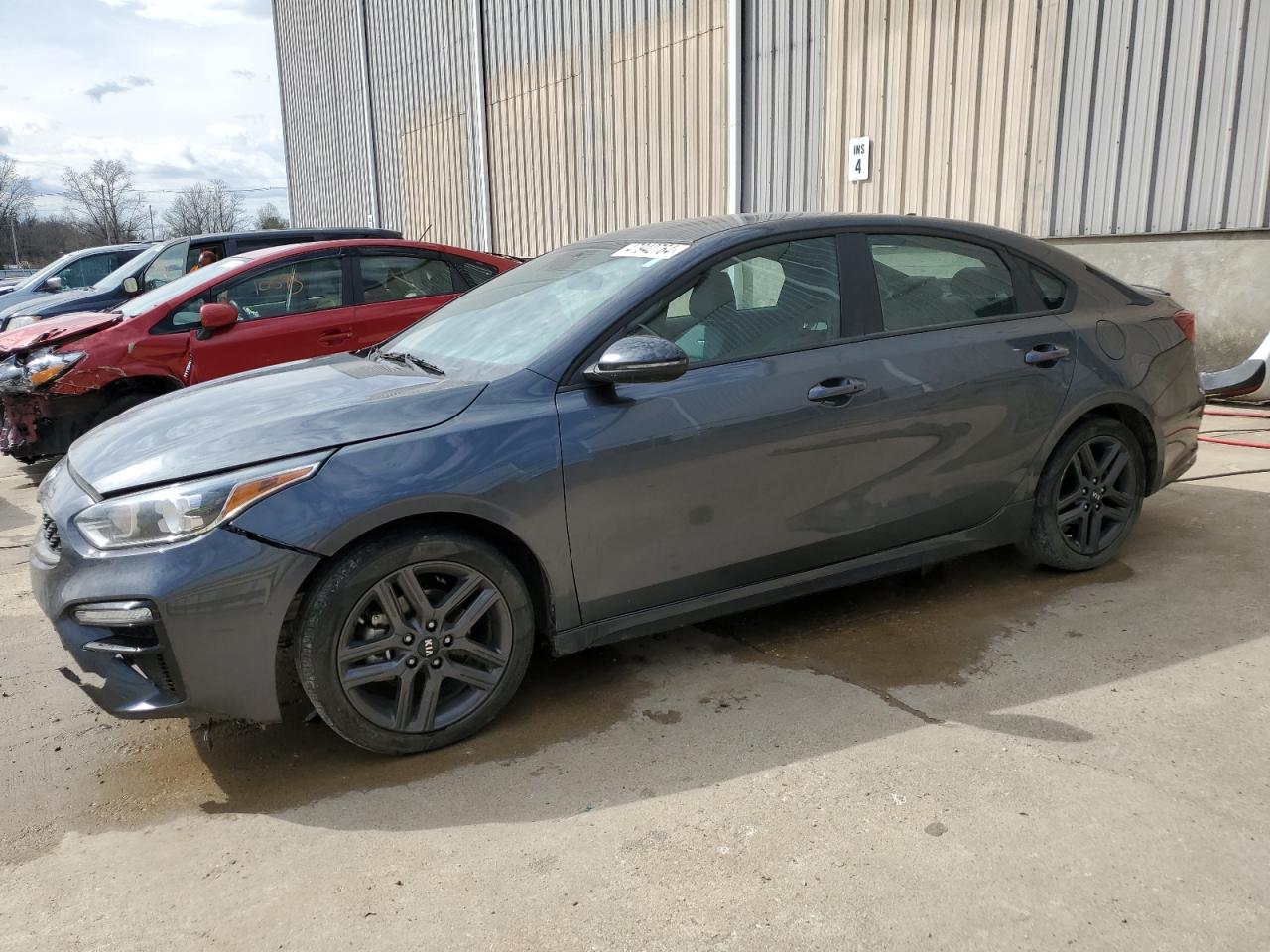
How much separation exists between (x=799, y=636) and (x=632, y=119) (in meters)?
11.5

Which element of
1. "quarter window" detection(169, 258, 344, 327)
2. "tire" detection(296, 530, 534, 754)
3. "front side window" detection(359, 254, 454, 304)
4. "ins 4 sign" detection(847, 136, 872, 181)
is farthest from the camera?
"ins 4 sign" detection(847, 136, 872, 181)

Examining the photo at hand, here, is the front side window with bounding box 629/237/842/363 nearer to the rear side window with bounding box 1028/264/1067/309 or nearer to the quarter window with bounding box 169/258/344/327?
the rear side window with bounding box 1028/264/1067/309

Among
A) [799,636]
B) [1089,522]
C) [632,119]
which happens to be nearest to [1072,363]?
[1089,522]

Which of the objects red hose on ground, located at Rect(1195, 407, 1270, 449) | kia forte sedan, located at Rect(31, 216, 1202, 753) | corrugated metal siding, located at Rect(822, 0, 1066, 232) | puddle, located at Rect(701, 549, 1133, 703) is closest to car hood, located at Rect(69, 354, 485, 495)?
kia forte sedan, located at Rect(31, 216, 1202, 753)

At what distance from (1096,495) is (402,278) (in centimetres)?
533

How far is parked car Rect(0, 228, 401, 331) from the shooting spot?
9.82 metres

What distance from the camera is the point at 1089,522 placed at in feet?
14.0

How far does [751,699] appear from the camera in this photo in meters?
3.32

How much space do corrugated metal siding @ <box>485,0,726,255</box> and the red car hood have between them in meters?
7.62

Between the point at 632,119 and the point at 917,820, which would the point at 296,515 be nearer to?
the point at 917,820

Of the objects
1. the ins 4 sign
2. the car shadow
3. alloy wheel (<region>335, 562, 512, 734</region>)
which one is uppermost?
the ins 4 sign

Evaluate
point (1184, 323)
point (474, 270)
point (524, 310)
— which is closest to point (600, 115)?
point (474, 270)

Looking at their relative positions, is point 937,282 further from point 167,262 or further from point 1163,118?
point 167,262

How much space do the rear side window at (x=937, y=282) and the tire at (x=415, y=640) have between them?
5.95 ft
